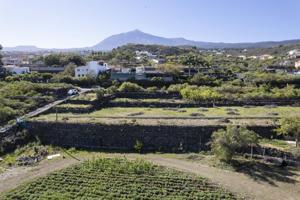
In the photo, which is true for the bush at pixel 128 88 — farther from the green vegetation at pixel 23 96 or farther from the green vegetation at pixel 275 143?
the green vegetation at pixel 275 143

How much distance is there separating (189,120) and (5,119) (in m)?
18.7

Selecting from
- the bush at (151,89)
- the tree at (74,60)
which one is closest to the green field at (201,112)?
the bush at (151,89)

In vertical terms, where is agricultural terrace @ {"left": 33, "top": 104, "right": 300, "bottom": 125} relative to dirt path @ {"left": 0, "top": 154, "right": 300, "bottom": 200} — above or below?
above

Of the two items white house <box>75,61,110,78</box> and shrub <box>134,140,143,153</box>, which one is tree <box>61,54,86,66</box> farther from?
shrub <box>134,140,143,153</box>

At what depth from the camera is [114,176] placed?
28.4 metres

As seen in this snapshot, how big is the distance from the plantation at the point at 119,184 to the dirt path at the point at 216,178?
48.9 inches

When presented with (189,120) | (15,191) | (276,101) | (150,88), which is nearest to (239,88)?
(276,101)

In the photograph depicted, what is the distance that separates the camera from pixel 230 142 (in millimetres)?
31734

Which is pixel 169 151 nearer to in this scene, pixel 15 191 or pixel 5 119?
pixel 15 191

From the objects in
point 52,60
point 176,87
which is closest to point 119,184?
point 176,87

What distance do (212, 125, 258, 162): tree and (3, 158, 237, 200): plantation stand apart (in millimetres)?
4339

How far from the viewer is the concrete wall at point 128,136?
36875 millimetres

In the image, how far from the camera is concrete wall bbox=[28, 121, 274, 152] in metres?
36.9

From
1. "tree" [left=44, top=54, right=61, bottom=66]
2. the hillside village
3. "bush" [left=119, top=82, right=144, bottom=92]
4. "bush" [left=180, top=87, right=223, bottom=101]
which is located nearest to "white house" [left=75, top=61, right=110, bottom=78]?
the hillside village
